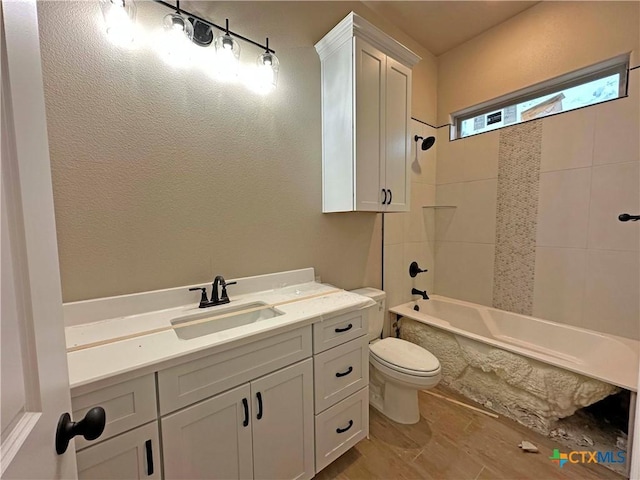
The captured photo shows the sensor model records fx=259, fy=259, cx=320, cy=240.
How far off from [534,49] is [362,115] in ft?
5.37

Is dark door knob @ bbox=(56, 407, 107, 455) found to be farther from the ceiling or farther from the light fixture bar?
the ceiling

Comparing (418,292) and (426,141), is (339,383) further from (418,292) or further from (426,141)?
(426,141)

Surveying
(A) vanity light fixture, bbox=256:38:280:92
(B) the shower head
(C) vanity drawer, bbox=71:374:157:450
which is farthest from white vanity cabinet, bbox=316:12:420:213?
(C) vanity drawer, bbox=71:374:157:450

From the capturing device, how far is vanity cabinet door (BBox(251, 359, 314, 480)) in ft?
3.42

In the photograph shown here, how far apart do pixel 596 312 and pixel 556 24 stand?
2108 mm

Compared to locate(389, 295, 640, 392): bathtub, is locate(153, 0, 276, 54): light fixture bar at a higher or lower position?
higher

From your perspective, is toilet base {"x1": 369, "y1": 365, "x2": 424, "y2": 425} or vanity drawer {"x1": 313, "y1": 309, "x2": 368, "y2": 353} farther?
toilet base {"x1": 369, "y1": 365, "x2": 424, "y2": 425}

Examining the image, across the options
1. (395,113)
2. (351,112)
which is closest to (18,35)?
(351,112)

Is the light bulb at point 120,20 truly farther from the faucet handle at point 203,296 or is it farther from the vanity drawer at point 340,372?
the vanity drawer at point 340,372

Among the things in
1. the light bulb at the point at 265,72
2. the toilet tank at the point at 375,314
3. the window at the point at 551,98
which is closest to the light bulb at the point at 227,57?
the light bulb at the point at 265,72

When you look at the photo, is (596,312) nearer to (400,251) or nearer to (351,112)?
(400,251)

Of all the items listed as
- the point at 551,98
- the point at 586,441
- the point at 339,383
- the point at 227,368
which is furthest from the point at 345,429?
the point at 551,98

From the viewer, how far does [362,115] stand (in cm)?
160

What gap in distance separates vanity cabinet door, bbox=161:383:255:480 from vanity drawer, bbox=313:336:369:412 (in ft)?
1.15
